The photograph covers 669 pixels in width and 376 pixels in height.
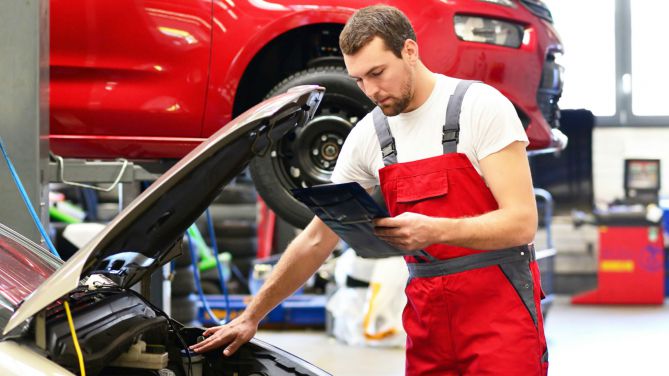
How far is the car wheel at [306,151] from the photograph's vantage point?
343 centimetres

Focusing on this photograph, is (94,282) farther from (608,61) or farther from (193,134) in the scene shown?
(608,61)

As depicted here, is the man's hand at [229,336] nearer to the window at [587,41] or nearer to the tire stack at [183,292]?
the tire stack at [183,292]

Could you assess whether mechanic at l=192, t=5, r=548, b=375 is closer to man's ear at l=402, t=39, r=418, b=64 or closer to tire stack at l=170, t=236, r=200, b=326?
man's ear at l=402, t=39, r=418, b=64

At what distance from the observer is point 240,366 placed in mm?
2072

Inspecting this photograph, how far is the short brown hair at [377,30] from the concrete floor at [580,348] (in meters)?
3.97

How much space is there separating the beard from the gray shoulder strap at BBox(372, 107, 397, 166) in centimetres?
9

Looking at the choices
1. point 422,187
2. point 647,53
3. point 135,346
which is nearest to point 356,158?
point 422,187

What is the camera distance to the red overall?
6.74 feet

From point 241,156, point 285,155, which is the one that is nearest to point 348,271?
point 285,155

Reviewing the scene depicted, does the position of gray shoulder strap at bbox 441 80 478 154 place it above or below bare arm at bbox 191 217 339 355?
above

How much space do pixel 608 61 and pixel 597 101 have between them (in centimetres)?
46

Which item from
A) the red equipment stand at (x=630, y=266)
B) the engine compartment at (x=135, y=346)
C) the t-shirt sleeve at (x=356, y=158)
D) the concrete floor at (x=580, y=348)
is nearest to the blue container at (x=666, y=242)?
the red equipment stand at (x=630, y=266)

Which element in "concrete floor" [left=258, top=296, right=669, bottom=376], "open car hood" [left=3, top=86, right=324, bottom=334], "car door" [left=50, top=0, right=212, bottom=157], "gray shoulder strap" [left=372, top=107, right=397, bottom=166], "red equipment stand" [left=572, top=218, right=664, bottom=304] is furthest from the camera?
"red equipment stand" [left=572, top=218, right=664, bottom=304]

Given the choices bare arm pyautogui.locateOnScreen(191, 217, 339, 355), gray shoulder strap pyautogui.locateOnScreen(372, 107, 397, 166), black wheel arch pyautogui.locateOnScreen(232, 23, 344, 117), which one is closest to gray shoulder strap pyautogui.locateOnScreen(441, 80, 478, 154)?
gray shoulder strap pyautogui.locateOnScreen(372, 107, 397, 166)
